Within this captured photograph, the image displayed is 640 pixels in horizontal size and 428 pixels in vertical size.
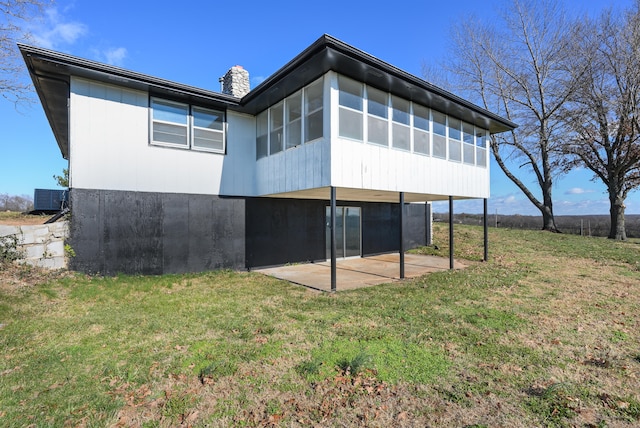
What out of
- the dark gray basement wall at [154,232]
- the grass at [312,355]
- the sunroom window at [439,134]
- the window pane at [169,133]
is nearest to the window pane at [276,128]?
the dark gray basement wall at [154,232]

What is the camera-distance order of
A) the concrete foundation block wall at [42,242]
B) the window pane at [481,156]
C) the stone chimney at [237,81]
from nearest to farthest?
the concrete foundation block wall at [42,242] < the stone chimney at [237,81] < the window pane at [481,156]

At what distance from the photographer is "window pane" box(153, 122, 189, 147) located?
7772 mm

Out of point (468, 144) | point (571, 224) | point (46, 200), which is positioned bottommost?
point (571, 224)

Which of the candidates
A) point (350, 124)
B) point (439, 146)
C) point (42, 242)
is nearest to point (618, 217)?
point (439, 146)

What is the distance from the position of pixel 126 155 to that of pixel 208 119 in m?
2.25

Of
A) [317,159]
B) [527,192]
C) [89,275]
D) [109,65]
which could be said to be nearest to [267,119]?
[317,159]

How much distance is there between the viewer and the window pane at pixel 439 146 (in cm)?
881

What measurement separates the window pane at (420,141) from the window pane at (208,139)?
206 inches

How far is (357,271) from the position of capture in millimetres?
8750

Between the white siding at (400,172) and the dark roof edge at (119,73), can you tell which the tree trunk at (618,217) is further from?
the dark roof edge at (119,73)

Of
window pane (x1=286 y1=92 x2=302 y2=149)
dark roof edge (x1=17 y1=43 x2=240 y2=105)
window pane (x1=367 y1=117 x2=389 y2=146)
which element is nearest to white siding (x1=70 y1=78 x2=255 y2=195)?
dark roof edge (x1=17 y1=43 x2=240 y2=105)

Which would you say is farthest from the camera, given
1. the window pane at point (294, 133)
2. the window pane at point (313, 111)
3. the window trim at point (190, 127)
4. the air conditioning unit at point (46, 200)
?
the air conditioning unit at point (46, 200)

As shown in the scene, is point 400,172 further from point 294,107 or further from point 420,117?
point 294,107

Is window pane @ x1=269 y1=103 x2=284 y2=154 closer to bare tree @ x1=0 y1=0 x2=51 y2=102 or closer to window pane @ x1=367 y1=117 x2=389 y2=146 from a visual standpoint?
window pane @ x1=367 y1=117 x2=389 y2=146
